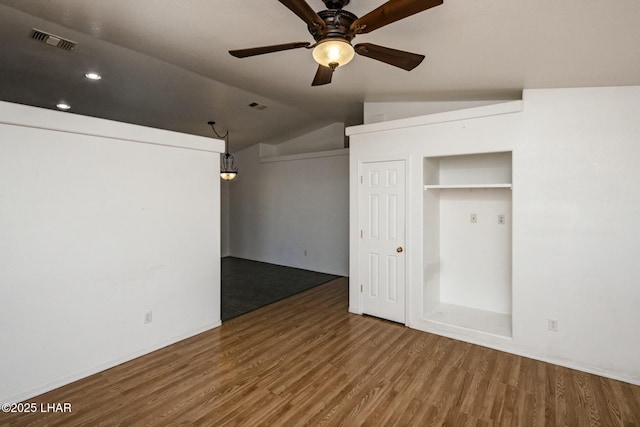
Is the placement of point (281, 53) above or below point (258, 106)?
below

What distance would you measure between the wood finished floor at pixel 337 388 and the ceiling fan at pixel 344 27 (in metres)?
2.54

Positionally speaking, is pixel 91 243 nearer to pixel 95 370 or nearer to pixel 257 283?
pixel 95 370

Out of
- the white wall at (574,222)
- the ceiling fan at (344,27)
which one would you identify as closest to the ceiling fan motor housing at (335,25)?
the ceiling fan at (344,27)

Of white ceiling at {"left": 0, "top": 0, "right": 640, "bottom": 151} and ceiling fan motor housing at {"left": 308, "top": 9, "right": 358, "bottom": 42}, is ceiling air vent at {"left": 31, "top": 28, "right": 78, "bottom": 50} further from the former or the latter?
ceiling fan motor housing at {"left": 308, "top": 9, "right": 358, "bottom": 42}

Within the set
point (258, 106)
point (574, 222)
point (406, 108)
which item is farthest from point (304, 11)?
point (258, 106)

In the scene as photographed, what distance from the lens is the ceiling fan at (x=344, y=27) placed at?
62.7 inches

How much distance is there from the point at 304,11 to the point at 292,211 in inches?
238

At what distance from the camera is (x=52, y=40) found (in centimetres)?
294

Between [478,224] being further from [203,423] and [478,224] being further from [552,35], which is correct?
[203,423]

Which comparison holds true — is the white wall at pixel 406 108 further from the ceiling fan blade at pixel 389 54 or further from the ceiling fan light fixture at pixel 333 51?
the ceiling fan light fixture at pixel 333 51

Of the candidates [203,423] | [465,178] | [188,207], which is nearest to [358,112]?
[465,178]

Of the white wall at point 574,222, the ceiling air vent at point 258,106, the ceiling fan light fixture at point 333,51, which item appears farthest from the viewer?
the ceiling air vent at point 258,106

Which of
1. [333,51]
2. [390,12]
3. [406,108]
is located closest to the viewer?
[390,12]

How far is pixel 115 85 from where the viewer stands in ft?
13.3
